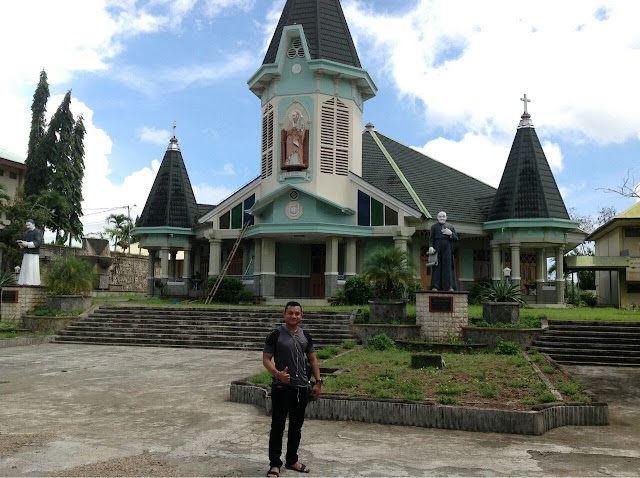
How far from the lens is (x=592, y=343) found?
50.3ft

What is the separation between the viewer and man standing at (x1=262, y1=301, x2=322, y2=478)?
550 centimetres

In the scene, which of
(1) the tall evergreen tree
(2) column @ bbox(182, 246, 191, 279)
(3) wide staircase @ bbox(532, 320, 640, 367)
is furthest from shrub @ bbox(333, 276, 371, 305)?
(1) the tall evergreen tree

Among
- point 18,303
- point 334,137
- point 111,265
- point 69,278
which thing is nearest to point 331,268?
point 334,137

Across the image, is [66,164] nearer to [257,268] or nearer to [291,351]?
[257,268]

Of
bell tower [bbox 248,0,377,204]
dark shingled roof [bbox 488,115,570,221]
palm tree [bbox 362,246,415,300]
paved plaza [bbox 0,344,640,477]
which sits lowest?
paved plaza [bbox 0,344,640,477]

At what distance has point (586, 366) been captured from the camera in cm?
1399

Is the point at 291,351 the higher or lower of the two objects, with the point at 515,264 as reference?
lower

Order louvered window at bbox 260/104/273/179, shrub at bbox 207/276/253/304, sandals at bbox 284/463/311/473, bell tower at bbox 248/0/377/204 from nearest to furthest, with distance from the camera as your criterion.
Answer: sandals at bbox 284/463/311/473 < shrub at bbox 207/276/253/304 < bell tower at bbox 248/0/377/204 < louvered window at bbox 260/104/273/179

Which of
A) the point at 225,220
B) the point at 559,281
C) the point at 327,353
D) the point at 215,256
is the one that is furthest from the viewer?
the point at 225,220

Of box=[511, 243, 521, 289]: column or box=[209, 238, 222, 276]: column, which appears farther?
box=[209, 238, 222, 276]: column

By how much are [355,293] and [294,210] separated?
4.87 metres

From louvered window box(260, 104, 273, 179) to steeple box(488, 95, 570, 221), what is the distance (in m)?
10.2

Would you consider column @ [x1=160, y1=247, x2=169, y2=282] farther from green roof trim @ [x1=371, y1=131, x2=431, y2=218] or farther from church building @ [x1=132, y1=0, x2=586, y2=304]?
green roof trim @ [x1=371, y1=131, x2=431, y2=218]

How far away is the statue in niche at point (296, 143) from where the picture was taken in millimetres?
25734
